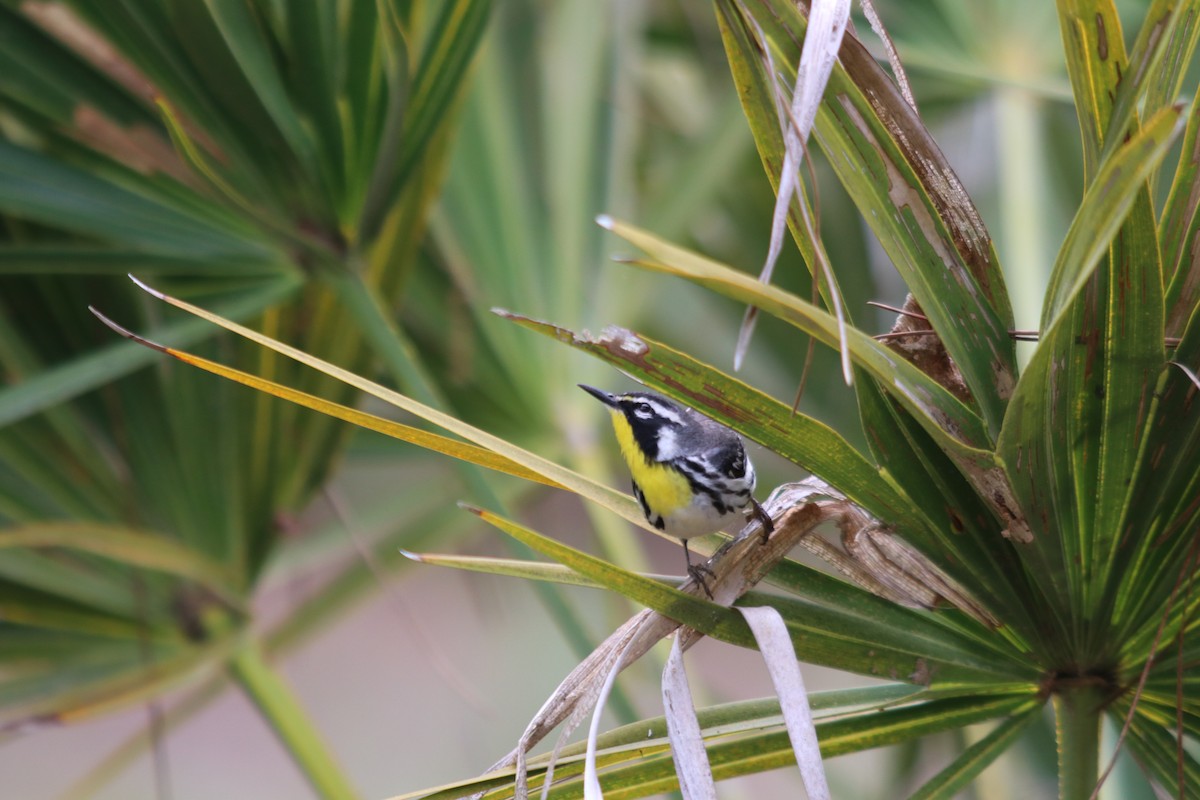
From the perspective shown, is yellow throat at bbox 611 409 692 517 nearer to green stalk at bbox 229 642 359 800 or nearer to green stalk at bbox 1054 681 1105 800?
green stalk at bbox 1054 681 1105 800

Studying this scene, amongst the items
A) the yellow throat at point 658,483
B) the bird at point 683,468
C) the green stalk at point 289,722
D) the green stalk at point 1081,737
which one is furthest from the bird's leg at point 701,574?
the green stalk at point 289,722

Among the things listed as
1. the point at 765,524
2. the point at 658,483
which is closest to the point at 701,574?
the point at 765,524

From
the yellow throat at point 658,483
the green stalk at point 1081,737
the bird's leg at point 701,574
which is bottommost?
the green stalk at point 1081,737

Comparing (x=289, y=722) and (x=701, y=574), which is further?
(x=289, y=722)

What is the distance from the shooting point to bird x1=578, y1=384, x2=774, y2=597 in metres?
1.74

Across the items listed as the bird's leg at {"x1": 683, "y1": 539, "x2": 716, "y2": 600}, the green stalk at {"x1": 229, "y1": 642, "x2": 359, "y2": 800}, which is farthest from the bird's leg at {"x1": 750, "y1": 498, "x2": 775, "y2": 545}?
the green stalk at {"x1": 229, "y1": 642, "x2": 359, "y2": 800}

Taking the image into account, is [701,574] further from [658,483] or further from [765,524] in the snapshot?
[658,483]

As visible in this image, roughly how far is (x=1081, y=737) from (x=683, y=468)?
720mm

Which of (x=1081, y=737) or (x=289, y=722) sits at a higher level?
(x=289, y=722)

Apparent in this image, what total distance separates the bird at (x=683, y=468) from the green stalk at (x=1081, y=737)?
49 centimetres

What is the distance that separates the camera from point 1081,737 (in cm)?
137

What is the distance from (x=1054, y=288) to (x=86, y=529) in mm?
1772

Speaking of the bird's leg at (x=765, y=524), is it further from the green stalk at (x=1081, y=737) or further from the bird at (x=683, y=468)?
the green stalk at (x=1081, y=737)

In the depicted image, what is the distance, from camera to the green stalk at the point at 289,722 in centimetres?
230
